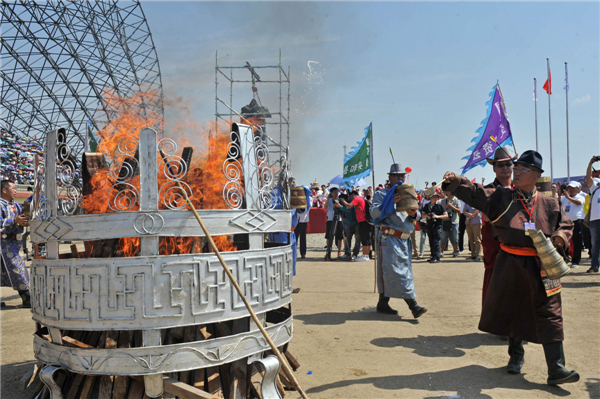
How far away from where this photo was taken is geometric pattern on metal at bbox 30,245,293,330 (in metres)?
3.06

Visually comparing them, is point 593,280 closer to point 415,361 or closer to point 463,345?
point 463,345

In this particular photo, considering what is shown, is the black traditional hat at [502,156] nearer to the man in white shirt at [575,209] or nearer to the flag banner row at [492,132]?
the flag banner row at [492,132]

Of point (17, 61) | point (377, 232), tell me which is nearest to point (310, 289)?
point (377, 232)

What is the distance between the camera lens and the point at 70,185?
3463 millimetres

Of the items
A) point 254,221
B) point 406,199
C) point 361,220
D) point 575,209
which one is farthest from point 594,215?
point 254,221

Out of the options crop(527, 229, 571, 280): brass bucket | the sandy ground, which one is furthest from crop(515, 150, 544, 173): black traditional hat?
the sandy ground

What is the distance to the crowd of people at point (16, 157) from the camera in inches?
893

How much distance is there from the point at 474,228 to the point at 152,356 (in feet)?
36.2

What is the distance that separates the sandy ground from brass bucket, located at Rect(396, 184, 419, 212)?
1666 mm

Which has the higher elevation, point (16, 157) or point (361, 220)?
point (16, 157)

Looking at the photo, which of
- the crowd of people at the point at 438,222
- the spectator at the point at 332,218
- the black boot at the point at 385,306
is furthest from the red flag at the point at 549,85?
the black boot at the point at 385,306

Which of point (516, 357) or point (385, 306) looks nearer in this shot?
point (516, 357)

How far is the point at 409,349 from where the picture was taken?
5035mm

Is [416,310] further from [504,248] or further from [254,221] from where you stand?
[254,221]
